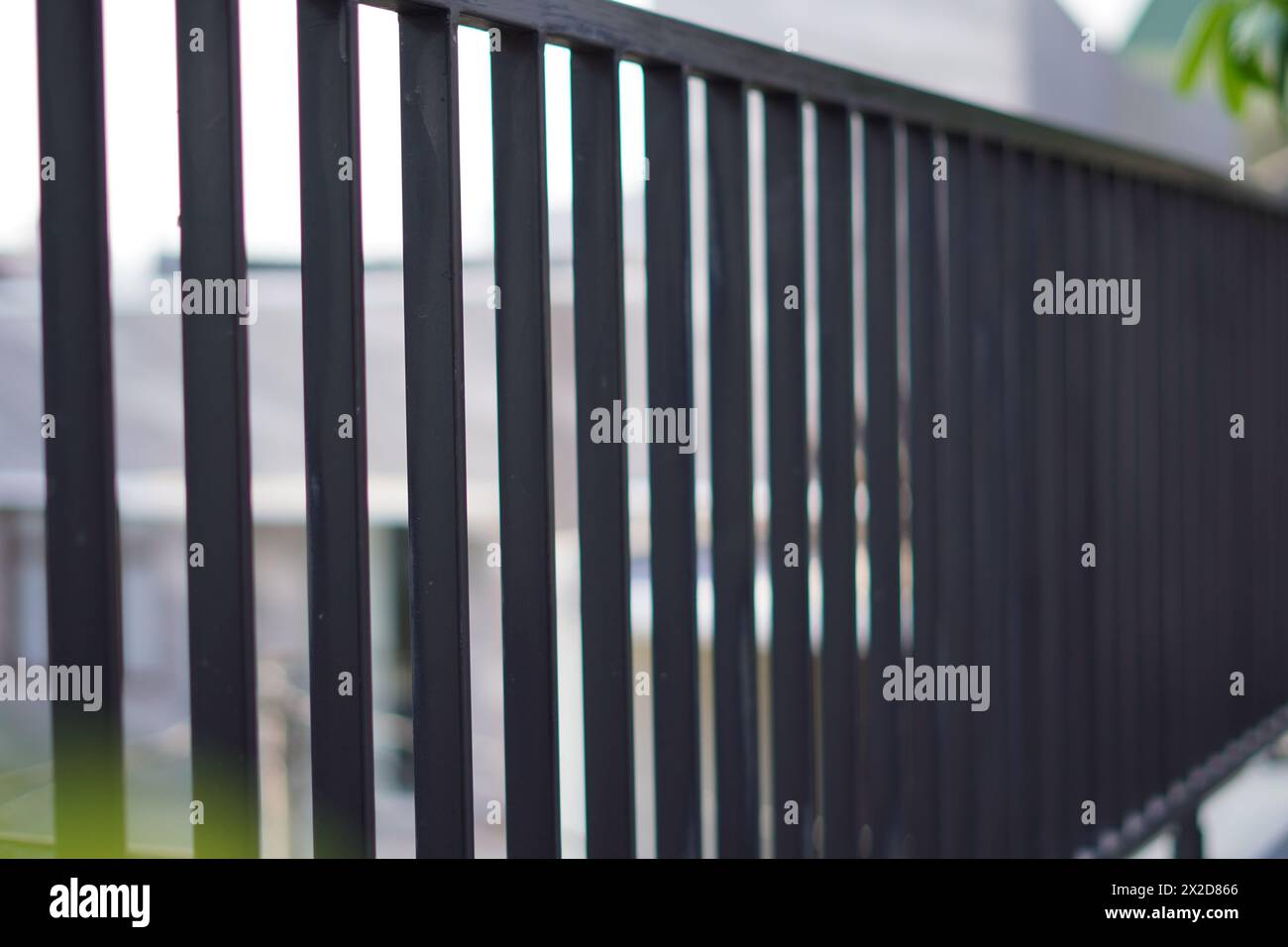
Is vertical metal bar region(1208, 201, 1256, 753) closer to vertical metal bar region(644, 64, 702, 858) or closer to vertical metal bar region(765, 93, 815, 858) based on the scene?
vertical metal bar region(765, 93, 815, 858)

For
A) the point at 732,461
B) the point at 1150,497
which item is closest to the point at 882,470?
the point at 732,461

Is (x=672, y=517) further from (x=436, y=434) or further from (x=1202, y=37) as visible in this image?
(x=1202, y=37)

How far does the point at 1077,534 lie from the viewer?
81.8 inches

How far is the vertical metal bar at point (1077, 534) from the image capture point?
2035mm

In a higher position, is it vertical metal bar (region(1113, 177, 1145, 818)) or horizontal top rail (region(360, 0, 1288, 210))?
horizontal top rail (region(360, 0, 1288, 210))

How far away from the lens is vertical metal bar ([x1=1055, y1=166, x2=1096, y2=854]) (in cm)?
204

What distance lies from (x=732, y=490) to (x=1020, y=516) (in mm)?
708

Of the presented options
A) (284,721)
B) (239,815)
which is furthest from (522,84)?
(284,721)

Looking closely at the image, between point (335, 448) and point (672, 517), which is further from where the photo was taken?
point (672, 517)

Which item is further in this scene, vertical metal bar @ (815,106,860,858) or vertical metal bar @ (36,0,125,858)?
vertical metal bar @ (815,106,860,858)

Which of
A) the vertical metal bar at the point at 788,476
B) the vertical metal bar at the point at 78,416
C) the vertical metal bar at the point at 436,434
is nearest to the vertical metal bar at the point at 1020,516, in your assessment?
the vertical metal bar at the point at 788,476

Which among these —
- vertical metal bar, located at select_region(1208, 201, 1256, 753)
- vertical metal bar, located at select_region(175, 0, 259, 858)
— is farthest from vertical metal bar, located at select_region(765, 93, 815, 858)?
vertical metal bar, located at select_region(1208, 201, 1256, 753)

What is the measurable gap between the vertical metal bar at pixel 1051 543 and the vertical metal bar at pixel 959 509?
0.71ft
